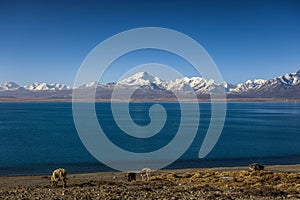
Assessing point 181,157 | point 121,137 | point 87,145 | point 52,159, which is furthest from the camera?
point 121,137

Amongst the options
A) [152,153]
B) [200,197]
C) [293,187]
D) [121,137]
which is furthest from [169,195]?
[121,137]

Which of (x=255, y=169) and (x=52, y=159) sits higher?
(x=255, y=169)

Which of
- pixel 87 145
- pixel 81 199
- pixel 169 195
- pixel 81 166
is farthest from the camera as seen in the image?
pixel 87 145

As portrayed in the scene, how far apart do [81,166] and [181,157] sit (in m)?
15.8

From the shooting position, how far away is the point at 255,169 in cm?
3275

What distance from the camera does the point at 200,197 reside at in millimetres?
16734

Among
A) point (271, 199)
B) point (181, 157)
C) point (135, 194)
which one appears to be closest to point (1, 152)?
point (181, 157)

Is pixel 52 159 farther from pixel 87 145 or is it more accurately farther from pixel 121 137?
pixel 121 137

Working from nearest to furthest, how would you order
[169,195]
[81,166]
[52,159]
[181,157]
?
1. [169,195]
2. [81,166]
3. [52,159]
4. [181,157]

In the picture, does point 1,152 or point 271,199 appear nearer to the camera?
point 271,199

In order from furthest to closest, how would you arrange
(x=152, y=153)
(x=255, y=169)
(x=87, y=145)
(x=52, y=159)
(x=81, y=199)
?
(x=87, y=145) < (x=152, y=153) < (x=52, y=159) < (x=255, y=169) < (x=81, y=199)

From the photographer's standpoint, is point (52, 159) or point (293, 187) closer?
point (293, 187)

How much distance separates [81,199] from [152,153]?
42.4 metres

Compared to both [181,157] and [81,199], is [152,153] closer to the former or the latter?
[181,157]
